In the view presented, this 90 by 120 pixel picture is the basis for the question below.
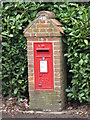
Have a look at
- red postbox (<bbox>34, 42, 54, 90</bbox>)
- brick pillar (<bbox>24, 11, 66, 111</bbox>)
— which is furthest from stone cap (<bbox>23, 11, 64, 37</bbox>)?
red postbox (<bbox>34, 42, 54, 90</bbox>)

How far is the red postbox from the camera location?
6.31 meters

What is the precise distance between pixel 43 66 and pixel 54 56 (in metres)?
0.30

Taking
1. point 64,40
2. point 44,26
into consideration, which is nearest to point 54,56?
point 64,40

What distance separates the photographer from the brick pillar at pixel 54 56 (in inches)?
247

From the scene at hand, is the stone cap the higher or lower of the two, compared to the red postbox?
higher

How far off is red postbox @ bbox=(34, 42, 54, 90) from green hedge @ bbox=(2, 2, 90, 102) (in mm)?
402

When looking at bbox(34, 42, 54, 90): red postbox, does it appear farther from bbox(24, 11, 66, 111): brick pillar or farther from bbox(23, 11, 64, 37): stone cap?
bbox(23, 11, 64, 37): stone cap

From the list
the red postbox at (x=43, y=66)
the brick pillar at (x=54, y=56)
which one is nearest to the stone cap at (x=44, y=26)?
the brick pillar at (x=54, y=56)

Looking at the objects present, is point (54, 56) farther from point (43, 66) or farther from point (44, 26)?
point (44, 26)

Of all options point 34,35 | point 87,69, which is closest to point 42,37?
point 34,35

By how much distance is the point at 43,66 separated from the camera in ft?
20.9

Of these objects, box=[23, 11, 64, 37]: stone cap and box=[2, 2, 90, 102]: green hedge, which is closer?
box=[23, 11, 64, 37]: stone cap

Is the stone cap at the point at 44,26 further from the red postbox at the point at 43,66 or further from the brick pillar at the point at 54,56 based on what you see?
the red postbox at the point at 43,66

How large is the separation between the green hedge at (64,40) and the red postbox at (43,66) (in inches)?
15.8
